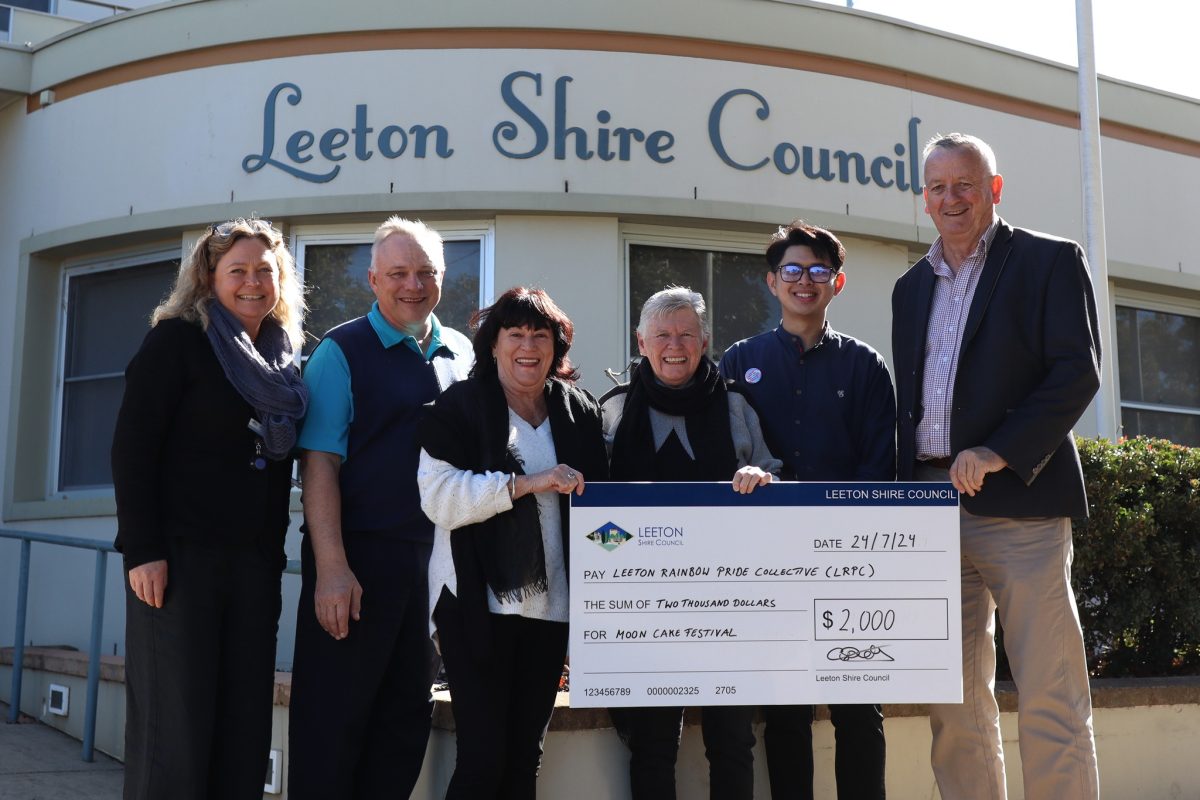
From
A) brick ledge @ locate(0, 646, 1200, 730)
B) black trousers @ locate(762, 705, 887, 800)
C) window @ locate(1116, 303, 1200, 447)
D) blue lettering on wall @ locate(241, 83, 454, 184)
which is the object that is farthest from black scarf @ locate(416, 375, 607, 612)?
window @ locate(1116, 303, 1200, 447)

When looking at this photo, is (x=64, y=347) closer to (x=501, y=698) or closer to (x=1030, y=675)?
(x=501, y=698)

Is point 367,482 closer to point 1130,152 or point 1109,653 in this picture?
point 1109,653

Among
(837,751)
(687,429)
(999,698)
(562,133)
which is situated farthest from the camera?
(562,133)

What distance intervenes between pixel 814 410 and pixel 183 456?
2.22 m

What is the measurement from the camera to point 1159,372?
375 inches

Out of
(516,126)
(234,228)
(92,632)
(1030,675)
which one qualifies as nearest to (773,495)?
(1030,675)

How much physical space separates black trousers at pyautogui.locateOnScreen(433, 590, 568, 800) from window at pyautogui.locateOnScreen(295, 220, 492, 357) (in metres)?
3.94

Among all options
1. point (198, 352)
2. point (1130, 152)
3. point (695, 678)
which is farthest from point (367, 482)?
point (1130, 152)

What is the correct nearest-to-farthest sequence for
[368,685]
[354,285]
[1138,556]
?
[368,685] → [1138,556] → [354,285]

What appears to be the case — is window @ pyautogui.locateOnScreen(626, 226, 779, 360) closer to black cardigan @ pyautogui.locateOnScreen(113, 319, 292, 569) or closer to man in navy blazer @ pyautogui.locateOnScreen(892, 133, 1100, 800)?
man in navy blazer @ pyautogui.locateOnScreen(892, 133, 1100, 800)

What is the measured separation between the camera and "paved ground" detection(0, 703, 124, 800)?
5598mm

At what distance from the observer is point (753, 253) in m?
8.09

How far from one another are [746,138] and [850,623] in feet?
14.9

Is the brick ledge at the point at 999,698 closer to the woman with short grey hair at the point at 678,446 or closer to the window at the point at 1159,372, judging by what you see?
the woman with short grey hair at the point at 678,446
